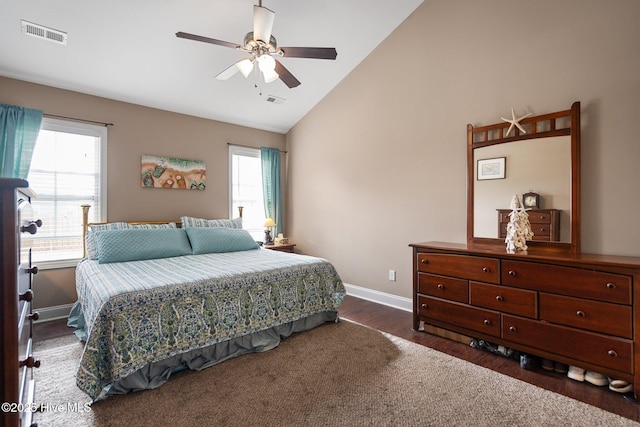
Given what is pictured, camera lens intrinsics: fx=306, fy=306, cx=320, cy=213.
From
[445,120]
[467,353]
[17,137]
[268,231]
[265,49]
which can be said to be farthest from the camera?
[268,231]

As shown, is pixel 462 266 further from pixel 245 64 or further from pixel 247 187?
pixel 247 187

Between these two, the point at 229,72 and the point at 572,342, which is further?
the point at 229,72

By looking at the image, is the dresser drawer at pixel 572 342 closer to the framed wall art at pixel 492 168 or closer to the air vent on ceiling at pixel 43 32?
the framed wall art at pixel 492 168

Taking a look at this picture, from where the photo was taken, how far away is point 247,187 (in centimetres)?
508

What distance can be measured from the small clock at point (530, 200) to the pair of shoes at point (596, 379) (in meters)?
1.27

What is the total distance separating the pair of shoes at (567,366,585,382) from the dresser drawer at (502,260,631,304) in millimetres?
533

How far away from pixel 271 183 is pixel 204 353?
324 cm

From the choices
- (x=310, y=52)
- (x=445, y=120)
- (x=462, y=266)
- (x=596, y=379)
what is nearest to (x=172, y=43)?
(x=310, y=52)

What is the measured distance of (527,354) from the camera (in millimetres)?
2348

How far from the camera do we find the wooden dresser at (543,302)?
6.39 ft

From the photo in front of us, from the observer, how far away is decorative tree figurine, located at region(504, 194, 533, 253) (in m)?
2.56

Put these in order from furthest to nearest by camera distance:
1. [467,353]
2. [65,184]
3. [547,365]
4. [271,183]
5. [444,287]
Result: [271,183]
[65,184]
[444,287]
[467,353]
[547,365]

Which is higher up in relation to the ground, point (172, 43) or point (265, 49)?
A: point (172, 43)

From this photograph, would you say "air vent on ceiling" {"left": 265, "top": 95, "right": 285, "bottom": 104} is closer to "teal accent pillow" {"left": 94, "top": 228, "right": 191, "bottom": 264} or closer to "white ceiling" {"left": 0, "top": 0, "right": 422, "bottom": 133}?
"white ceiling" {"left": 0, "top": 0, "right": 422, "bottom": 133}
